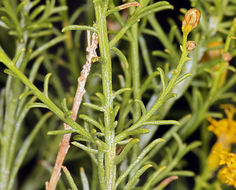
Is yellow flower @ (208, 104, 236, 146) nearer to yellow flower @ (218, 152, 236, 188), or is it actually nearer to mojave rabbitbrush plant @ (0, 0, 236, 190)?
mojave rabbitbrush plant @ (0, 0, 236, 190)

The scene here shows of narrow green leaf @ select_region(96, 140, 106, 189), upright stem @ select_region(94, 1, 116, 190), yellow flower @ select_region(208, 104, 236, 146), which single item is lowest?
yellow flower @ select_region(208, 104, 236, 146)

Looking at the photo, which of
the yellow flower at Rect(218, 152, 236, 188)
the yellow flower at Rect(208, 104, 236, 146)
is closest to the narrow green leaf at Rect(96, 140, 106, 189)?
the yellow flower at Rect(218, 152, 236, 188)

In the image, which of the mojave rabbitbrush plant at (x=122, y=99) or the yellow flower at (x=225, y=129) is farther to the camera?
the yellow flower at (x=225, y=129)

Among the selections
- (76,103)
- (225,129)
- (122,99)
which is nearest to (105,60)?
(76,103)

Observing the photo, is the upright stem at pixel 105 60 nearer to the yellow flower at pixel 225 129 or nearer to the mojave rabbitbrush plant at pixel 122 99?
the mojave rabbitbrush plant at pixel 122 99

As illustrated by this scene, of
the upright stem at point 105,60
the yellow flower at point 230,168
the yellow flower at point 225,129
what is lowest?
the yellow flower at point 225,129

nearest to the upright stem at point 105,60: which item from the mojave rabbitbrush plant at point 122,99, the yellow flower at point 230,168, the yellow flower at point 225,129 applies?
the mojave rabbitbrush plant at point 122,99

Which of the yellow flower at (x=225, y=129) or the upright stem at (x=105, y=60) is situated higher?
the upright stem at (x=105, y=60)

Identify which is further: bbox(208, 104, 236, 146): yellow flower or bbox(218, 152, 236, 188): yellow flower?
bbox(208, 104, 236, 146): yellow flower

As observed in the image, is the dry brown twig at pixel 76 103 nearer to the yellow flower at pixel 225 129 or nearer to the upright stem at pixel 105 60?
the upright stem at pixel 105 60

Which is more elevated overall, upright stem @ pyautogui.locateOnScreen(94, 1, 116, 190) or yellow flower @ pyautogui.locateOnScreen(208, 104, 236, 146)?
upright stem @ pyautogui.locateOnScreen(94, 1, 116, 190)
